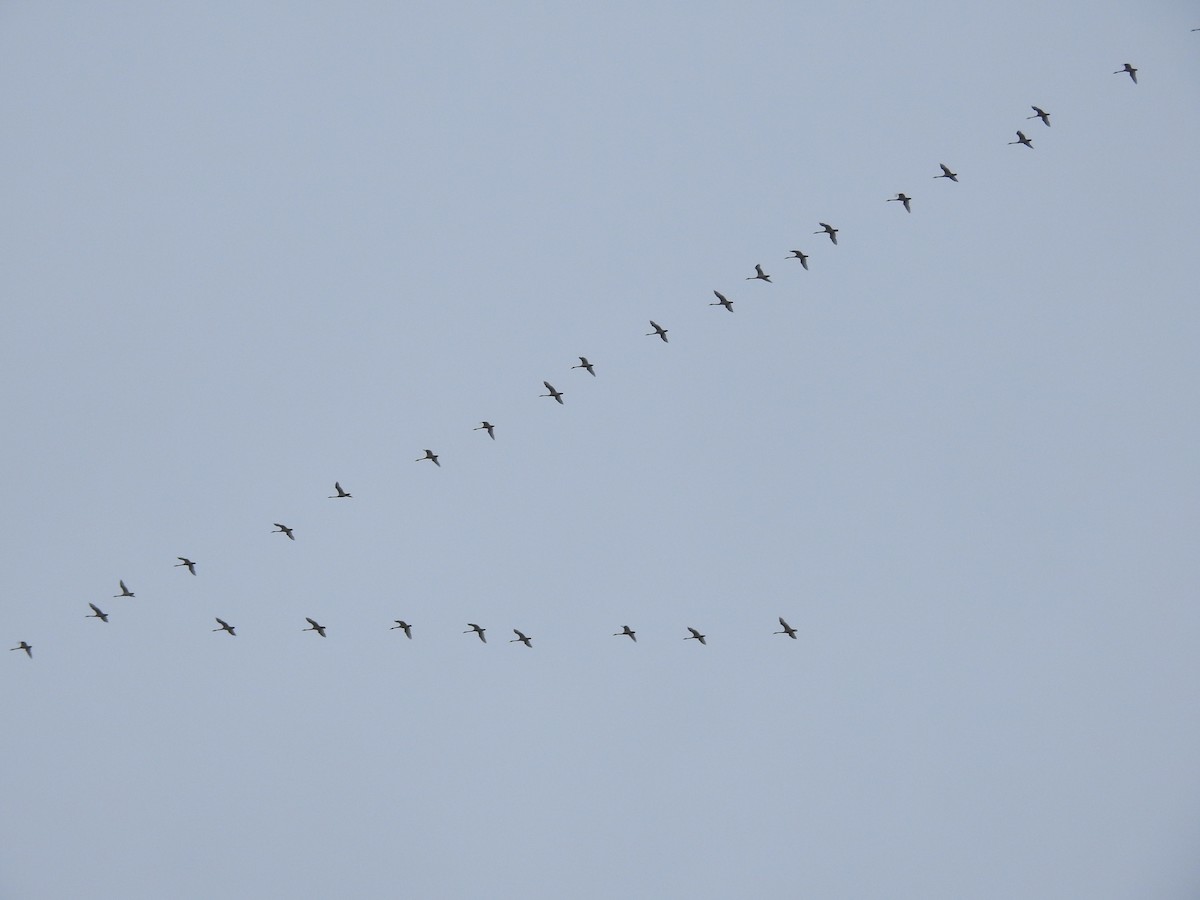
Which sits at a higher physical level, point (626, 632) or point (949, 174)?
point (949, 174)

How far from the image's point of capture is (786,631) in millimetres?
145250

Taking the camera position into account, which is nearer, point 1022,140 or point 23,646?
point 1022,140

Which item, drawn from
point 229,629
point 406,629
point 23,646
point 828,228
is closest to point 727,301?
point 828,228

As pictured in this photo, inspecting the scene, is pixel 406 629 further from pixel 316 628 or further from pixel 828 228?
pixel 828 228

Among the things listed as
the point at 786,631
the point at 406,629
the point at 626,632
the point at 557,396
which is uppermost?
the point at 557,396

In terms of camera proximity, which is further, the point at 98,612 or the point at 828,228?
the point at 98,612

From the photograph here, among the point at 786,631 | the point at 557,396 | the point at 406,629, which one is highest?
the point at 557,396

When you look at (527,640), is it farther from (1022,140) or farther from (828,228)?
(1022,140)

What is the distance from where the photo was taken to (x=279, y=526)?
144375mm

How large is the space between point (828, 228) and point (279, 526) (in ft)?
195

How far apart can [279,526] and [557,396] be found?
29830mm

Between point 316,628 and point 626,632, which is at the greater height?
point 316,628

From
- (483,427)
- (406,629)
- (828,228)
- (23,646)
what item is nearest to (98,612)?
(23,646)

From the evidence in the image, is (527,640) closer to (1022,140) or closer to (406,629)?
(406,629)
